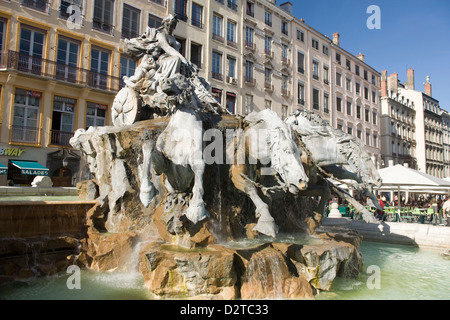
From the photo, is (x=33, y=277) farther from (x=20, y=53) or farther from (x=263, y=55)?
(x=263, y=55)

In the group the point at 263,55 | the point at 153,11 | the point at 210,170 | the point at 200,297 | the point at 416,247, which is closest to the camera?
the point at 200,297

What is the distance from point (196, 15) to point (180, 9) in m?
1.54

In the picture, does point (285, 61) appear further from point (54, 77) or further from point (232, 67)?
point (54, 77)

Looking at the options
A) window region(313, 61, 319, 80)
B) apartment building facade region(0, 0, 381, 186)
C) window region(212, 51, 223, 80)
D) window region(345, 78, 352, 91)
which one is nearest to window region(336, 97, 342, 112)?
window region(345, 78, 352, 91)

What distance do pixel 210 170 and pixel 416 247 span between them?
841cm

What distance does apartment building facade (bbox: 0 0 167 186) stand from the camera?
18672 mm

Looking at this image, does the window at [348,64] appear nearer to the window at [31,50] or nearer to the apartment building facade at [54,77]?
the apartment building facade at [54,77]

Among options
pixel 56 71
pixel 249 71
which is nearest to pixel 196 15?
pixel 249 71

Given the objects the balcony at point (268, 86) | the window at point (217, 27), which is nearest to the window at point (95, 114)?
the window at point (217, 27)

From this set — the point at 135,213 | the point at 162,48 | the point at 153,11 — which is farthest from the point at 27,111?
the point at 135,213

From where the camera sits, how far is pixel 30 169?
59.8 feet

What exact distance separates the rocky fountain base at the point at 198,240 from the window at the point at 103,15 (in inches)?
671

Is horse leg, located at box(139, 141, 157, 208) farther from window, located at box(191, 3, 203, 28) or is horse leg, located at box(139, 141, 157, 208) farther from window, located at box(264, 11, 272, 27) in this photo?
window, located at box(264, 11, 272, 27)

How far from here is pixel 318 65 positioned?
40.2 m
